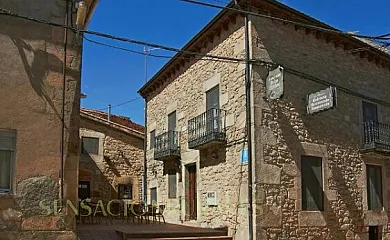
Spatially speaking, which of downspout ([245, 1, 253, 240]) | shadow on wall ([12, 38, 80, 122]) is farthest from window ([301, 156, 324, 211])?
shadow on wall ([12, 38, 80, 122])

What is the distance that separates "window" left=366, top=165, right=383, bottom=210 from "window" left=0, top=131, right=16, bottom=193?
34.3 feet

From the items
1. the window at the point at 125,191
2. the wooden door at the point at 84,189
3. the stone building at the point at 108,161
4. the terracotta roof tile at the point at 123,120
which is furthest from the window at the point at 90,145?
the terracotta roof tile at the point at 123,120

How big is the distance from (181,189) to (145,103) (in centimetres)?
579

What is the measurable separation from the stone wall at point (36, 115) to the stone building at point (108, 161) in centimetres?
1131

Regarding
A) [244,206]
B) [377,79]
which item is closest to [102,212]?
[244,206]

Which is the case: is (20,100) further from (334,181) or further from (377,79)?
(377,79)

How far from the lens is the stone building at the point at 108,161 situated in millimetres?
Answer: 19156

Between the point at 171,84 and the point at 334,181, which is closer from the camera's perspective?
the point at 334,181

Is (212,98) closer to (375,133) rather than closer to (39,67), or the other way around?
(375,133)

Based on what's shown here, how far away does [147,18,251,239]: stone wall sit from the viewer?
11852 mm

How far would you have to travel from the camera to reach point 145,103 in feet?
65.1

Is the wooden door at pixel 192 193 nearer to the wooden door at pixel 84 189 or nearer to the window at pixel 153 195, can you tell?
the window at pixel 153 195

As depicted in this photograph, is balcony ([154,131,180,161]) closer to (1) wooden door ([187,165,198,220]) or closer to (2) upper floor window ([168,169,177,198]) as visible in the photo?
(2) upper floor window ([168,169,177,198])

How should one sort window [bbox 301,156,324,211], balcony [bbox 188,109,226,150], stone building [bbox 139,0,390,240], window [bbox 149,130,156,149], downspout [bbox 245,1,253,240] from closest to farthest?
downspout [bbox 245,1,253,240], stone building [bbox 139,0,390,240], window [bbox 301,156,324,211], balcony [bbox 188,109,226,150], window [bbox 149,130,156,149]
